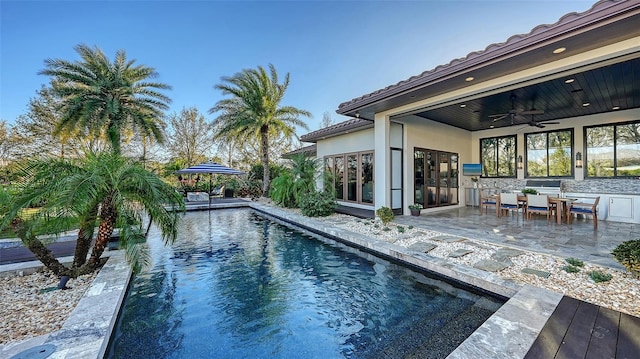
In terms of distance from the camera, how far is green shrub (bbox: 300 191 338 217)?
9.41 meters

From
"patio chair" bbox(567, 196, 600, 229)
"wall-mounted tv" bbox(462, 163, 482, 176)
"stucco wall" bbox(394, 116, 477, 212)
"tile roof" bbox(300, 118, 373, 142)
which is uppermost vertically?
"tile roof" bbox(300, 118, 373, 142)

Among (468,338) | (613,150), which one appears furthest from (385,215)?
(613,150)

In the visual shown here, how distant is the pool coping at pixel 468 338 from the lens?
2.24 meters

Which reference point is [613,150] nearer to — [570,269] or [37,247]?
[570,269]

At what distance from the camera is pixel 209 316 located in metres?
3.29

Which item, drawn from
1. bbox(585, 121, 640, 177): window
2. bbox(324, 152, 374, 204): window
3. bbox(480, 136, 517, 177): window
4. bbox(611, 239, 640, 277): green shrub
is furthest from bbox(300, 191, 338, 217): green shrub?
bbox(585, 121, 640, 177): window

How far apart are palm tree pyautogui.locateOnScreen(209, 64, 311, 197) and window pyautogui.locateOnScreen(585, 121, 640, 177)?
41.6 ft

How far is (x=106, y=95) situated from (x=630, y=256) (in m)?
17.5

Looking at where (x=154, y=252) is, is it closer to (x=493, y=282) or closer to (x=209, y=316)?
(x=209, y=316)

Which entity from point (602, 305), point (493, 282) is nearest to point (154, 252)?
point (493, 282)

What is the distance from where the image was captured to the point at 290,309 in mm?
3463

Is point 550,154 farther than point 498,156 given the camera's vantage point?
No

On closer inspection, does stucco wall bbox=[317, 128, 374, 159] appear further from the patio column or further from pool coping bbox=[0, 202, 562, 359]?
pool coping bbox=[0, 202, 562, 359]

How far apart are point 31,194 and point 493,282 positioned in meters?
6.40
